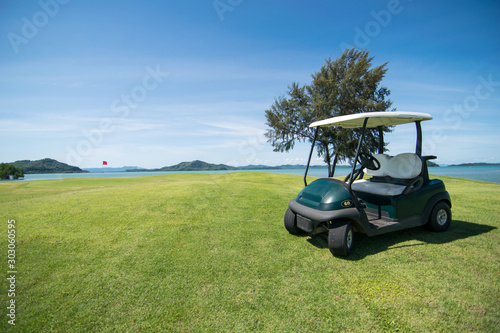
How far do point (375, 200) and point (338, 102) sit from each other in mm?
13364

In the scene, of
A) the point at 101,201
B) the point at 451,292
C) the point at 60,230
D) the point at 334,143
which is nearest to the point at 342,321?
the point at 451,292

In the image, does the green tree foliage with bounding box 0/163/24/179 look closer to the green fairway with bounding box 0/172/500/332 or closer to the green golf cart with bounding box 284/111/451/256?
the green fairway with bounding box 0/172/500/332

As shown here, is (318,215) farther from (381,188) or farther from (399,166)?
(399,166)

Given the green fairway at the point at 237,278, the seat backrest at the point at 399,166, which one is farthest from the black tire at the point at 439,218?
the seat backrest at the point at 399,166

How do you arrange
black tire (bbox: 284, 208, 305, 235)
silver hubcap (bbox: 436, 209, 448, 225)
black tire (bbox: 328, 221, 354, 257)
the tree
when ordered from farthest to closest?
1. the tree
2. silver hubcap (bbox: 436, 209, 448, 225)
3. black tire (bbox: 284, 208, 305, 235)
4. black tire (bbox: 328, 221, 354, 257)

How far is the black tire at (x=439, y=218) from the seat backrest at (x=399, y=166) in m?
0.98

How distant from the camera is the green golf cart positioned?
441cm

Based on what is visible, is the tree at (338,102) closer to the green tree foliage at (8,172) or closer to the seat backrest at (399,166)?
the seat backrest at (399,166)

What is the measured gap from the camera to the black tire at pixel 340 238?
420 cm

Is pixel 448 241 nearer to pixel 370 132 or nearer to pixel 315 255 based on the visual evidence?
pixel 315 255

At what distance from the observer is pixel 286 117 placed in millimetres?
18781

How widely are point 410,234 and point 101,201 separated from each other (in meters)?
9.20

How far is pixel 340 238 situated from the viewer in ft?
13.8

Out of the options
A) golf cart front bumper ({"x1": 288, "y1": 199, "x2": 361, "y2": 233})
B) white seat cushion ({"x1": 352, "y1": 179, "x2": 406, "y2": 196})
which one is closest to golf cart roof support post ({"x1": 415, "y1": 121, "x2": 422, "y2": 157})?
white seat cushion ({"x1": 352, "y1": 179, "x2": 406, "y2": 196})
